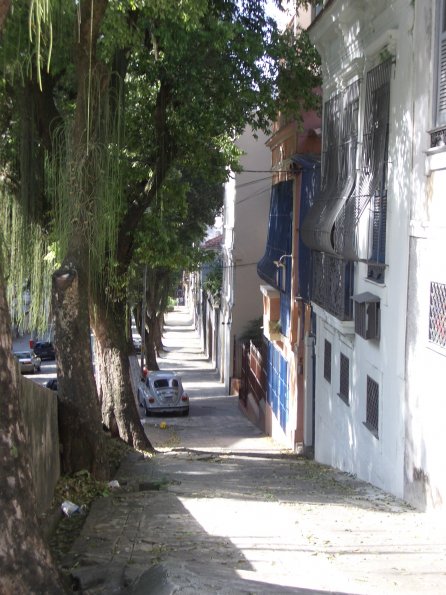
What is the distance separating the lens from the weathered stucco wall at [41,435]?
25.3 ft

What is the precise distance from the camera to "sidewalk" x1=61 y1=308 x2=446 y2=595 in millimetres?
5258

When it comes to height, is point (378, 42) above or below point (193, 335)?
above

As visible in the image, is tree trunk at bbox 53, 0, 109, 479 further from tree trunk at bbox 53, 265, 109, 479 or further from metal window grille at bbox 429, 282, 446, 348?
metal window grille at bbox 429, 282, 446, 348

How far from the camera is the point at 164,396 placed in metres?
28.1

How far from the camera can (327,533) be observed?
7.69 meters

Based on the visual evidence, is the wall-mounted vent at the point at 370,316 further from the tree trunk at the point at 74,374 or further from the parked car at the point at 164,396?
the parked car at the point at 164,396

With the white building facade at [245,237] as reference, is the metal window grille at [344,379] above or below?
below

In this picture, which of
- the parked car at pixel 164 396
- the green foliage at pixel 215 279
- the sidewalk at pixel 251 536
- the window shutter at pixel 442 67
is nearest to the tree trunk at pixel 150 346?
the green foliage at pixel 215 279

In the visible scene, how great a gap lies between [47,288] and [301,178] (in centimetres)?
987

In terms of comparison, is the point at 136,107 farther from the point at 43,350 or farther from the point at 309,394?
the point at 43,350

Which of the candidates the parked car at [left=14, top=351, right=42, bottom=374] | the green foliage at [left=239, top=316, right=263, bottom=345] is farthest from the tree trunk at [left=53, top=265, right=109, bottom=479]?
the parked car at [left=14, top=351, right=42, bottom=374]

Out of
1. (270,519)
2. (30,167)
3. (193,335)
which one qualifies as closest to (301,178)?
(30,167)

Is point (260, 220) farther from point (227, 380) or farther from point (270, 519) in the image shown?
point (270, 519)

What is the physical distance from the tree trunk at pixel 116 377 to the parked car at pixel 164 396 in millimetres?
12078
